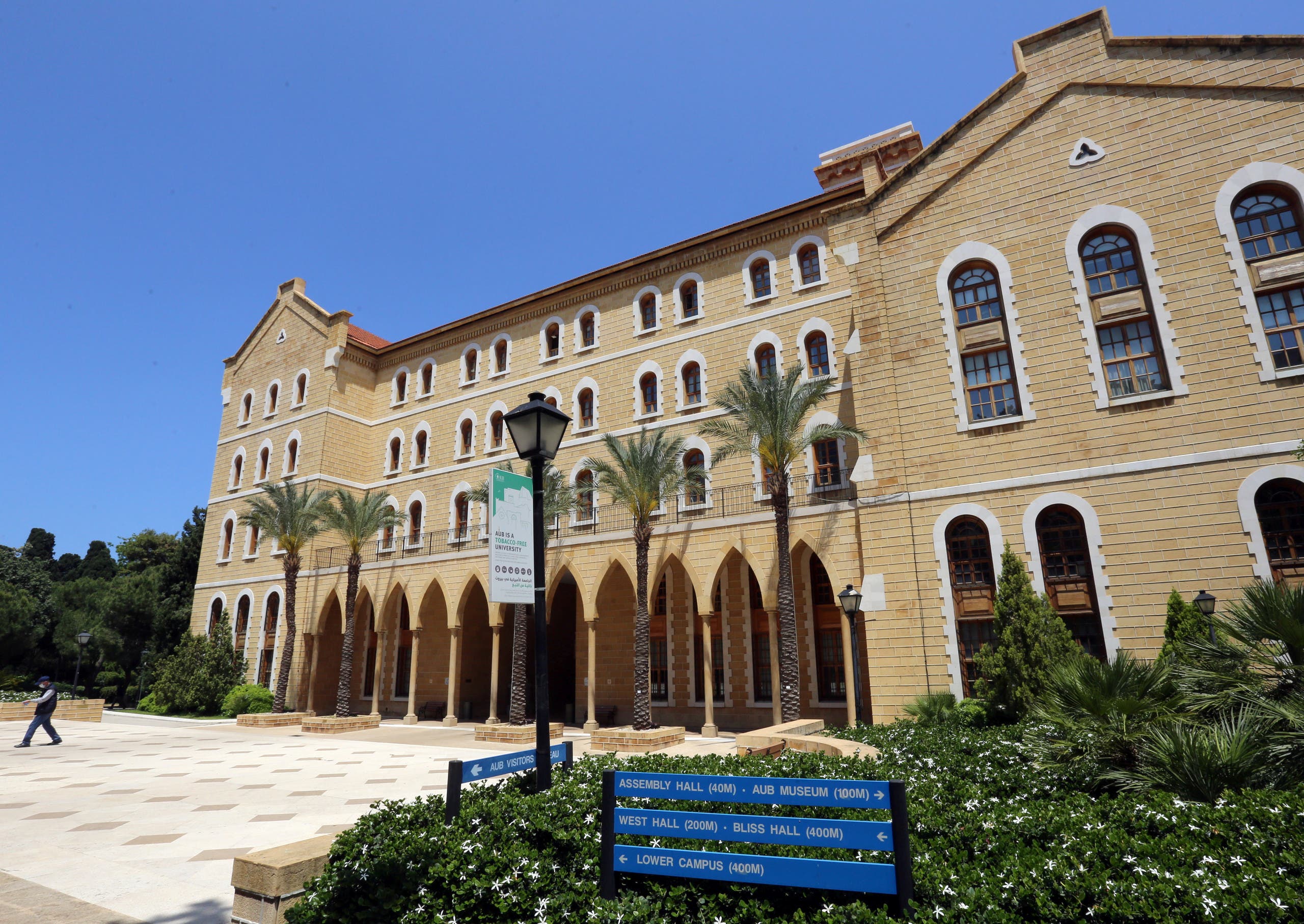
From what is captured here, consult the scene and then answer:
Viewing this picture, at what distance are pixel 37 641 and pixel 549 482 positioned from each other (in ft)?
138

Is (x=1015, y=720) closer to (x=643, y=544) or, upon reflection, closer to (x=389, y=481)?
(x=643, y=544)

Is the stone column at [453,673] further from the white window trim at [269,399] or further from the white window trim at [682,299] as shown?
the white window trim at [269,399]

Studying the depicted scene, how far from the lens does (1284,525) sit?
12.3 m

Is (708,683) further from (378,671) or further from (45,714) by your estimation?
(45,714)

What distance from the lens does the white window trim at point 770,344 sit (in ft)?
68.1

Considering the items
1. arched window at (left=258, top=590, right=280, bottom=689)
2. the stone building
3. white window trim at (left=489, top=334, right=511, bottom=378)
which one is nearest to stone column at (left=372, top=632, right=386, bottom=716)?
the stone building

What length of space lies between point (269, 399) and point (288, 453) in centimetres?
371

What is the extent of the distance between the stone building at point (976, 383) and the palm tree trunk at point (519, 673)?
2104mm

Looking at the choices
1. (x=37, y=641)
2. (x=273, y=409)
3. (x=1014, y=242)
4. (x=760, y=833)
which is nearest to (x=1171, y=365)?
(x=1014, y=242)

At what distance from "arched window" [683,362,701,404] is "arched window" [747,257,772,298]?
2.81m

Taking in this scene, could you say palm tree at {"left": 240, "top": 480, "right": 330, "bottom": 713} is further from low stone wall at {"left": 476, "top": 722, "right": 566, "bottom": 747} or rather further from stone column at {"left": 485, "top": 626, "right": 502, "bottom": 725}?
low stone wall at {"left": 476, "top": 722, "right": 566, "bottom": 747}

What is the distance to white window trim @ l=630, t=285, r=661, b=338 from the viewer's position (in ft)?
77.2

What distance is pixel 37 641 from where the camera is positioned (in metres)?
43.2

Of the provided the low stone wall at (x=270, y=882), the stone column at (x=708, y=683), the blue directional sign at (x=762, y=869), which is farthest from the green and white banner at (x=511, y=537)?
the stone column at (x=708, y=683)
